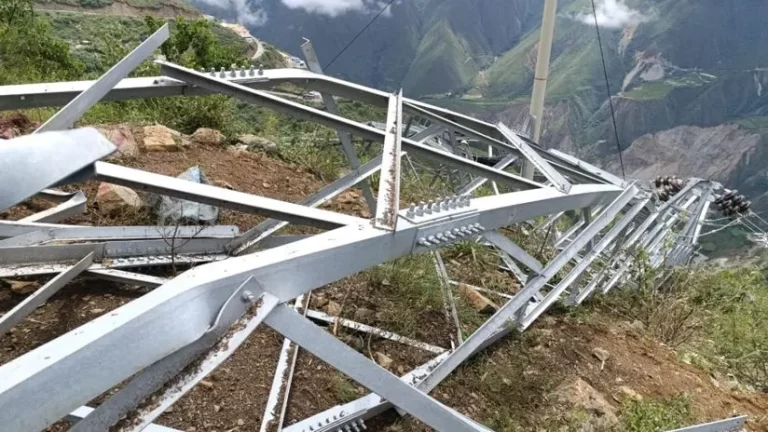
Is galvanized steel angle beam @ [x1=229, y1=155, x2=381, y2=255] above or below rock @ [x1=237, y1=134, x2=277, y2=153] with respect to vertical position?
below

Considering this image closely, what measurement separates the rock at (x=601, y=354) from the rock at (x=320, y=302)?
Result: 1.91 meters

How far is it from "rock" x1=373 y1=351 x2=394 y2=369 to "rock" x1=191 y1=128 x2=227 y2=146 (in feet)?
11.1

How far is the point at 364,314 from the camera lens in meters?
3.68

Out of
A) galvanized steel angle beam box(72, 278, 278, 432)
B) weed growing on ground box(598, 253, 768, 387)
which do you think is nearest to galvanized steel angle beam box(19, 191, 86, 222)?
galvanized steel angle beam box(72, 278, 278, 432)

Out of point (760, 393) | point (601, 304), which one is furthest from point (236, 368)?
point (760, 393)

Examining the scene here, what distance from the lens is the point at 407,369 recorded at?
10.9 feet

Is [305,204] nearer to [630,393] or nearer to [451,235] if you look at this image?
[451,235]

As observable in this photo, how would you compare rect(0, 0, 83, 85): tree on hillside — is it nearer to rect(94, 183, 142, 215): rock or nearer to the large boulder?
the large boulder

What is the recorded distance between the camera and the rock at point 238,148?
18.9 ft

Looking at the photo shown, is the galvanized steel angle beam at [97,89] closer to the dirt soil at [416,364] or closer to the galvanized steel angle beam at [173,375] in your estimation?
the dirt soil at [416,364]

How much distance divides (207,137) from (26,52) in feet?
18.9

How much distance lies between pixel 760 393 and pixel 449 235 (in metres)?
3.33

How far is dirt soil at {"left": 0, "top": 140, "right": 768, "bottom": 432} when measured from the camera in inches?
111

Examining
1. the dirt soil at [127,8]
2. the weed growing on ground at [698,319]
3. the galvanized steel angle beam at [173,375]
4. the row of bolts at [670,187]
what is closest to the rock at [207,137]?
the weed growing on ground at [698,319]
